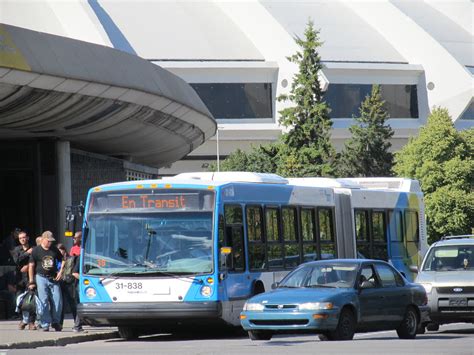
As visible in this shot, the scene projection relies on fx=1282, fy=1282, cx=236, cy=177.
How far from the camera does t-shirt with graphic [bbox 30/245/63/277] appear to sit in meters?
21.7

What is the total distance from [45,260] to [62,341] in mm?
2121

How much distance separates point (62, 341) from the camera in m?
20.0

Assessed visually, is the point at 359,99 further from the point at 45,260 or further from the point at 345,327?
the point at 345,327

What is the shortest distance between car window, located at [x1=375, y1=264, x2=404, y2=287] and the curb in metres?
4.97

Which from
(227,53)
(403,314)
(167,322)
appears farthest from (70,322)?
(227,53)

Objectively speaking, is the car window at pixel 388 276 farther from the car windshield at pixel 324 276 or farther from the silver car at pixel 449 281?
the silver car at pixel 449 281

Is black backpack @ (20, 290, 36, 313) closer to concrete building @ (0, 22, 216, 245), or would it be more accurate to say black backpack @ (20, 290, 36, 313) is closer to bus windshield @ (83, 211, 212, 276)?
bus windshield @ (83, 211, 212, 276)

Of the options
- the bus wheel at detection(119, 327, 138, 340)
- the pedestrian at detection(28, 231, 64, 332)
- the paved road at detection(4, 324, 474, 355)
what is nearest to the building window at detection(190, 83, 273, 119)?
the pedestrian at detection(28, 231, 64, 332)

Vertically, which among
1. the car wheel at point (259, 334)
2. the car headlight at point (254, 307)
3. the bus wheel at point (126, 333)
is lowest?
the bus wheel at point (126, 333)

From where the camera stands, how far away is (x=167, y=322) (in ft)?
66.4

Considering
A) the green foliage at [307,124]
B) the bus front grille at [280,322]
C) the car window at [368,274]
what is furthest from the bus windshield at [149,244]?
the green foliage at [307,124]

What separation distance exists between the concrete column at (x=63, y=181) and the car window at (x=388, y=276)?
13895 millimetres

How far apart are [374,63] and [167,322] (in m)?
76.7

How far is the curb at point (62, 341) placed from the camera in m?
18.6
